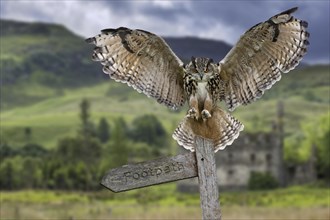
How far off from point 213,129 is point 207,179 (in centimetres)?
88

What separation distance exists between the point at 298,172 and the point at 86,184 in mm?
22282

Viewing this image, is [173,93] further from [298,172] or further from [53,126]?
[53,126]

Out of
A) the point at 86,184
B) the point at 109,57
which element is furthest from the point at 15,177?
the point at 109,57

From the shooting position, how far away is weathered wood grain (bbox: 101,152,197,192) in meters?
7.65

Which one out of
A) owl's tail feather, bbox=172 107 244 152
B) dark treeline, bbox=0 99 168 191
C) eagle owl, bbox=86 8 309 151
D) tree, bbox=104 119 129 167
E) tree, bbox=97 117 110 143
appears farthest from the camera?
tree, bbox=97 117 110 143

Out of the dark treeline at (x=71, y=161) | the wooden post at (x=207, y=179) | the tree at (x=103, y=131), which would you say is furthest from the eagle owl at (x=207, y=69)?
the tree at (x=103, y=131)

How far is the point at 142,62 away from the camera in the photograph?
28.6 feet

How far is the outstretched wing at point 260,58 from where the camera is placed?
8469 mm

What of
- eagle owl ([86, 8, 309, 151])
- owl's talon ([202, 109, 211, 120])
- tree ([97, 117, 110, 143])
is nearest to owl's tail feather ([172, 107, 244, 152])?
eagle owl ([86, 8, 309, 151])

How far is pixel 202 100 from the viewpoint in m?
8.19

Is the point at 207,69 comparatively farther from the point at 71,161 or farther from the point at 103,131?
the point at 103,131

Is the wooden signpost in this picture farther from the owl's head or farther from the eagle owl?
the owl's head

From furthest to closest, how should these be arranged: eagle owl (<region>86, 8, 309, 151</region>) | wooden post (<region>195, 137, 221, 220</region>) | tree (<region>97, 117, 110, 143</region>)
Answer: tree (<region>97, 117, 110, 143</region>) < eagle owl (<region>86, 8, 309, 151</region>) < wooden post (<region>195, 137, 221, 220</region>)

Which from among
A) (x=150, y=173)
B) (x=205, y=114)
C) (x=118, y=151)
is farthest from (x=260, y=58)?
(x=118, y=151)
